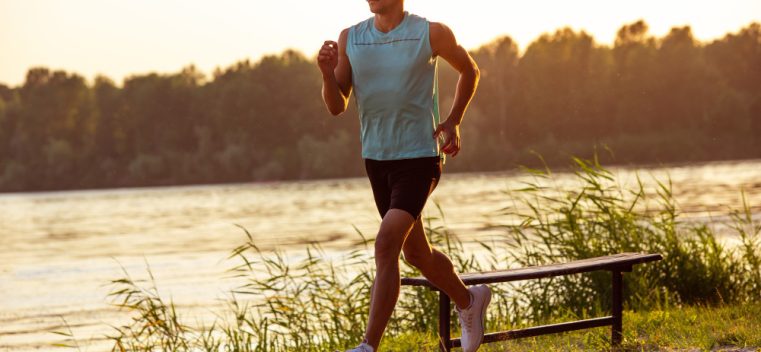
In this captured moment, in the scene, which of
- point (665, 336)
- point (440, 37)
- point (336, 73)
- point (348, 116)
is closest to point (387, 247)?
point (336, 73)

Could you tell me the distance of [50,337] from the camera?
1380 centimetres

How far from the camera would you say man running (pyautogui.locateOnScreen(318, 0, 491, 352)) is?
5.52 meters

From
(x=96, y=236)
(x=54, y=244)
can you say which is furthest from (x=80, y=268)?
(x=96, y=236)

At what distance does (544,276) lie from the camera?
654 cm

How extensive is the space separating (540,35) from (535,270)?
8201 centimetres

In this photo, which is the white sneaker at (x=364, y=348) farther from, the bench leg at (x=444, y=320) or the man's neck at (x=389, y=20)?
A: the man's neck at (x=389, y=20)

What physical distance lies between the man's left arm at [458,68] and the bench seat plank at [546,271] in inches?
38.1

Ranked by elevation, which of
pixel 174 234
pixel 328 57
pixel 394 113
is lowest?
pixel 174 234

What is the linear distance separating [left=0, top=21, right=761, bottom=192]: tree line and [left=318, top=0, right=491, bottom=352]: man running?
65505mm

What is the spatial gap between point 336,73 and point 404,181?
0.69 meters

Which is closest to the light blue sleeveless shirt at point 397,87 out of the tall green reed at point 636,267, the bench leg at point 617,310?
the bench leg at point 617,310

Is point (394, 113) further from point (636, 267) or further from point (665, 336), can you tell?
point (636, 267)

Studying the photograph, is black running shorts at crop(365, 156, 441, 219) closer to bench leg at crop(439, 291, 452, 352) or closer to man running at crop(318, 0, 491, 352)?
man running at crop(318, 0, 491, 352)

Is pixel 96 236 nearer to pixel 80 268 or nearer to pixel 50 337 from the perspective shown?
pixel 80 268
